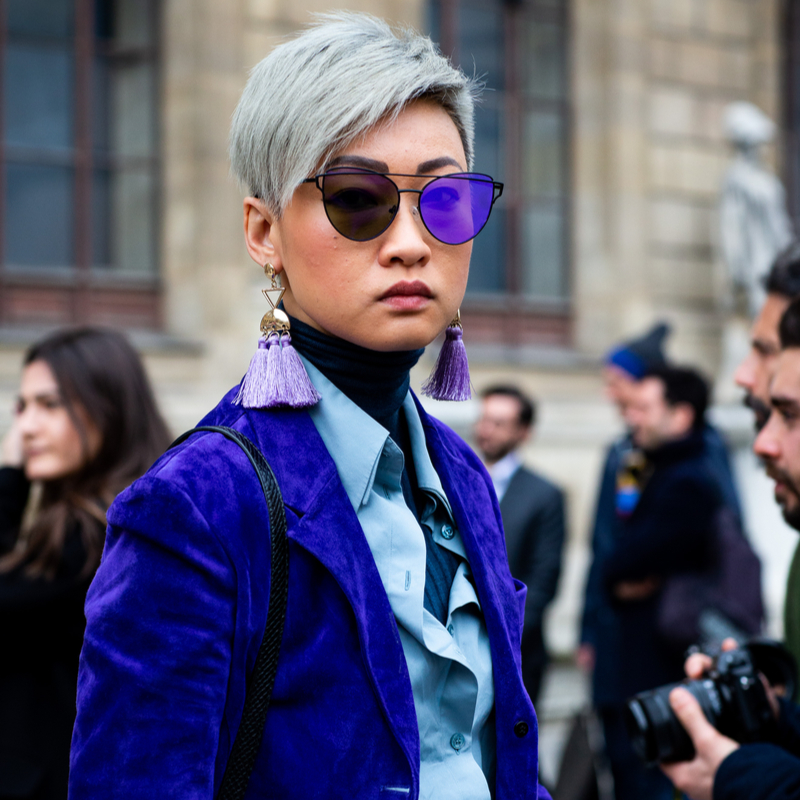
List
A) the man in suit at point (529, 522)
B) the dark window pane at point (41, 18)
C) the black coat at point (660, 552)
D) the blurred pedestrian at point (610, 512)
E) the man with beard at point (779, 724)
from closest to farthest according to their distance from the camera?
the man with beard at point (779, 724), the black coat at point (660, 552), the man in suit at point (529, 522), the blurred pedestrian at point (610, 512), the dark window pane at point (41, 18)

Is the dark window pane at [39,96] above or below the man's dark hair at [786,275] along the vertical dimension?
above

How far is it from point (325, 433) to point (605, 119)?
901cm

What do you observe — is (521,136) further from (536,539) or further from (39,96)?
(536,539)

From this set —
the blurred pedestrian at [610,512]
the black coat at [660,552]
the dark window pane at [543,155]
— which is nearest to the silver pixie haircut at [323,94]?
the black coat at [660,552]

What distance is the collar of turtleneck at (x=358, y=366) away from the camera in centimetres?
143

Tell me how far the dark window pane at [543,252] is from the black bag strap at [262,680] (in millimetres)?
8679

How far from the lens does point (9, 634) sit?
273 cm

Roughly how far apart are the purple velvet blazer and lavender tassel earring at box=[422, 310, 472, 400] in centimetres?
34

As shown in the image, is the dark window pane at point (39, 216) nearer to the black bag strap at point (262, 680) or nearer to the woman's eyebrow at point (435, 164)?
the woman's eyebrow at point (435, 164)

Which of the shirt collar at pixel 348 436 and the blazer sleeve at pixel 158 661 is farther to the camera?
the shirt collar at pixel 348 436

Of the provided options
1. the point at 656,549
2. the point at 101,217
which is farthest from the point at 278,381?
the point at 101,217

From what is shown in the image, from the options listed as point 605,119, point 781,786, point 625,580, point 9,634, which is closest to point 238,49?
point 605,119

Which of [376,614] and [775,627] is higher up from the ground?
[376,614]

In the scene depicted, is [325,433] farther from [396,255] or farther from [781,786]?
[781,786]
